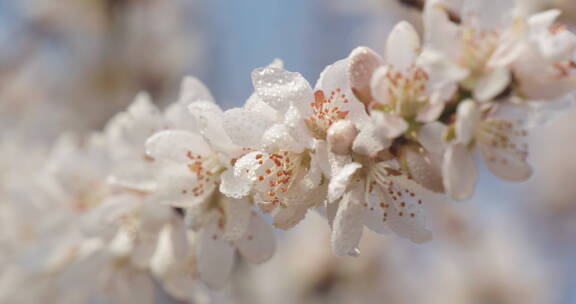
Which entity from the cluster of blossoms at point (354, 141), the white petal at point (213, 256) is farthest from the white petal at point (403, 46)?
the white petal at point (213, 256)

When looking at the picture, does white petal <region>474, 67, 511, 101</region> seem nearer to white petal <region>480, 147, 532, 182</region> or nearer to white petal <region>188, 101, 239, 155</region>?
white petal <region>480, 147, 532, 182</region>

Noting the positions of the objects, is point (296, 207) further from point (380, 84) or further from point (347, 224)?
point (380, 84)

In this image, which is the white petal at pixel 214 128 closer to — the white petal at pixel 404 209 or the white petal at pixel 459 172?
the white petal at pixel 404 209

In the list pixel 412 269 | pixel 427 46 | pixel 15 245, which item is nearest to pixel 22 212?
pixel 15 245

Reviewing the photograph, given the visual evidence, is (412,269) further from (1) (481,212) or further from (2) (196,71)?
(2) (196,71)

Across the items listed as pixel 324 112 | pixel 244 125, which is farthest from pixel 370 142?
pixel 244 125

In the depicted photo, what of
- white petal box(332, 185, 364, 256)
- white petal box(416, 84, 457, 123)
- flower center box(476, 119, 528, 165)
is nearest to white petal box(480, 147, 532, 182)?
flower center box(476, 119, 528, 165)
